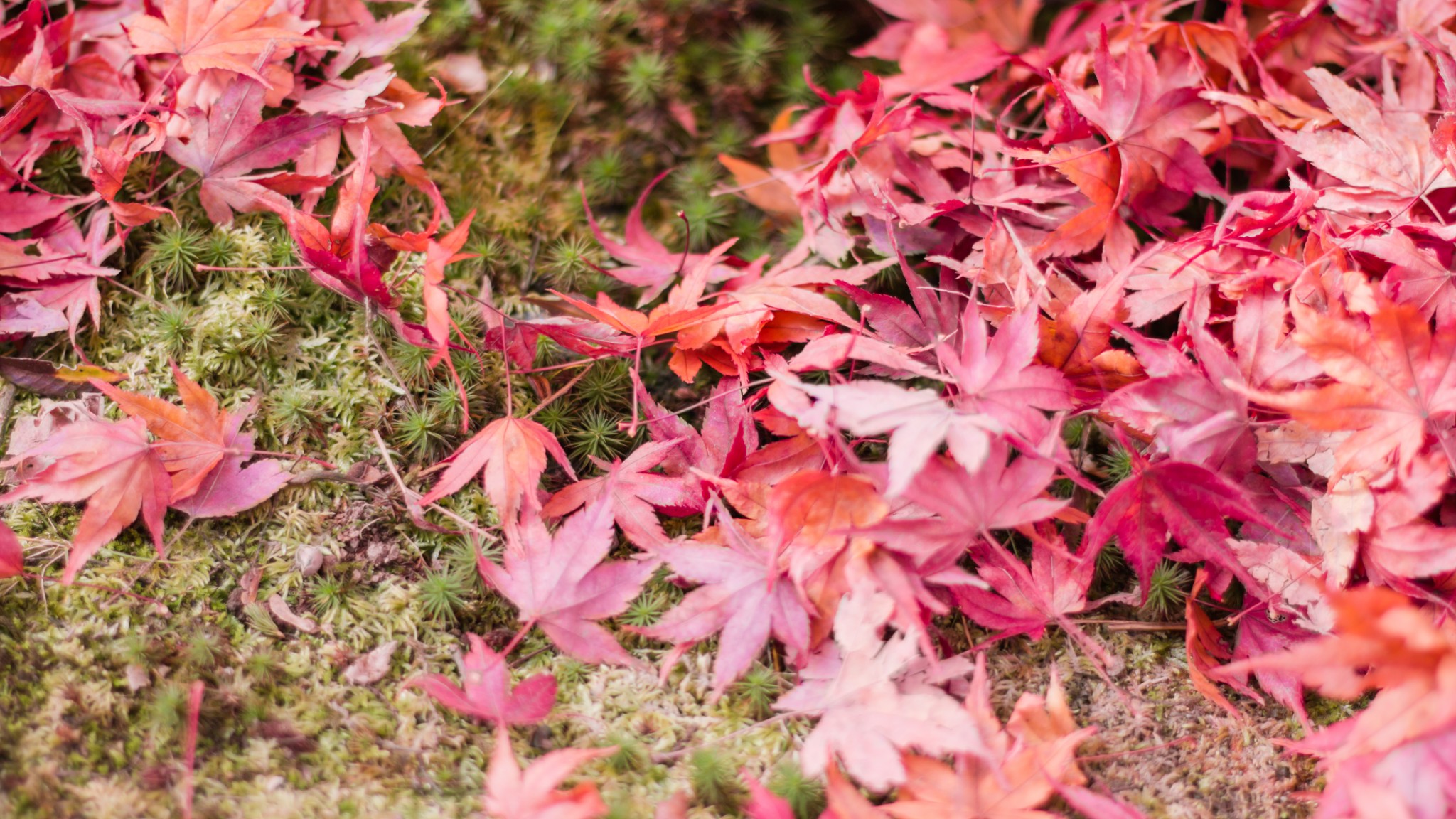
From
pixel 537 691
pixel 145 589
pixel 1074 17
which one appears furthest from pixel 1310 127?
pixel 145 589

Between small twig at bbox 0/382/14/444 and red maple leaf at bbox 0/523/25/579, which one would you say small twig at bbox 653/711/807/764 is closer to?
red maple leaf at bbox 0/523/25/579

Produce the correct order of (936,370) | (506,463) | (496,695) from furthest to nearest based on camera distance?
1. (936,370)
2. (506,463)
3. (496,695)

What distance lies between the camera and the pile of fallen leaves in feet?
2.99

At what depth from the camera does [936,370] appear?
117 cm

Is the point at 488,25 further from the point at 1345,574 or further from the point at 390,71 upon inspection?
the point at 1345,574

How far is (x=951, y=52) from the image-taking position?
56.7 inches

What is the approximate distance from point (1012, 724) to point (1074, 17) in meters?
1.20

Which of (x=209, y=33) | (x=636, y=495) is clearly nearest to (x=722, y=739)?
(x=636, y=495)

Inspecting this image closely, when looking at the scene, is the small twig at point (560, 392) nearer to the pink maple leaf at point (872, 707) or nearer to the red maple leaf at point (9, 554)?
the pink maple leaf at point (872, 707)

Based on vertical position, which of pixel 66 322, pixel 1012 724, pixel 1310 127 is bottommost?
pixel 1012 724

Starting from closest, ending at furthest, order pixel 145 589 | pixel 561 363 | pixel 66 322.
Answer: pixel 145 589, pixel 66 322, pixel 561 363

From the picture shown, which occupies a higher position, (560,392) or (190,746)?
(560,392)

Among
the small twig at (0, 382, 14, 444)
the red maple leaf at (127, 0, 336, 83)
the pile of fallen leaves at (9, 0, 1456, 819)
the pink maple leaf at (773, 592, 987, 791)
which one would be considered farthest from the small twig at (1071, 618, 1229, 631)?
the small twig at (0, 382, 14, 444)

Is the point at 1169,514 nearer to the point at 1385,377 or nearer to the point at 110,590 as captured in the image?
the point at 1385,377
